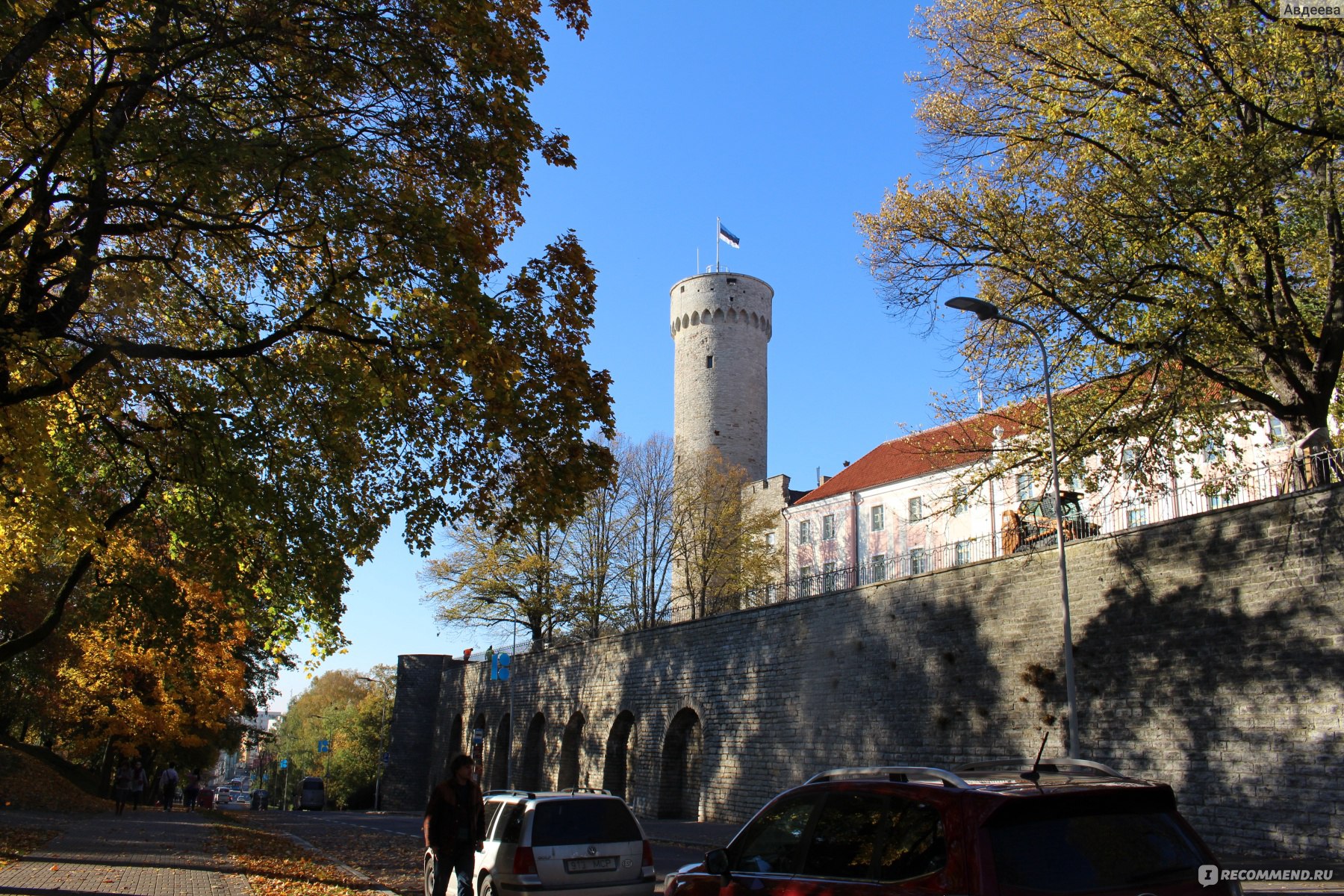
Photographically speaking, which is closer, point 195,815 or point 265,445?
point 265,445

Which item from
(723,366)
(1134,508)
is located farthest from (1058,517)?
(723,366)

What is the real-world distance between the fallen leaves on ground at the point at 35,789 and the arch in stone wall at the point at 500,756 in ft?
58.1

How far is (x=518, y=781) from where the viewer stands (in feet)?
137

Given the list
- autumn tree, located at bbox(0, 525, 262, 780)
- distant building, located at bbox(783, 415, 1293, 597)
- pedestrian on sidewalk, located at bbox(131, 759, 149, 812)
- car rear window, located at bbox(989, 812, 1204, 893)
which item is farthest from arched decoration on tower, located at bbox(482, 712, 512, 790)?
car rear window, located at bbox(989, 812, 1204, 893)

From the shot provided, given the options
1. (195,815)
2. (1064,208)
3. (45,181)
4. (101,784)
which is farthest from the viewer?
(101,784)

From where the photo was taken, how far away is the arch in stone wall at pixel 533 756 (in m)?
41.0

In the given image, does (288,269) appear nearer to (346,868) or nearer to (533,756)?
(346,868)

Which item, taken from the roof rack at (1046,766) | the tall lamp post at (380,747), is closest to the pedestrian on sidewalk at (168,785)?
the tall lamp post at (380,747)

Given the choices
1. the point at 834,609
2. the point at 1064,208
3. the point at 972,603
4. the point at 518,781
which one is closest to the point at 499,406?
the point at 1064,208

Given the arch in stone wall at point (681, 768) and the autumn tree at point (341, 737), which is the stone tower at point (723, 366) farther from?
the arch in stone wall at point (681, 768)

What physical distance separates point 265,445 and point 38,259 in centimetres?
322

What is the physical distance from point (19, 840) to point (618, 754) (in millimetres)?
20358

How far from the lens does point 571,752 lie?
3797 centimetres

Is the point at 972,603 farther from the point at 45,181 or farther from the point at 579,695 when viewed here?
the point at 579,695
